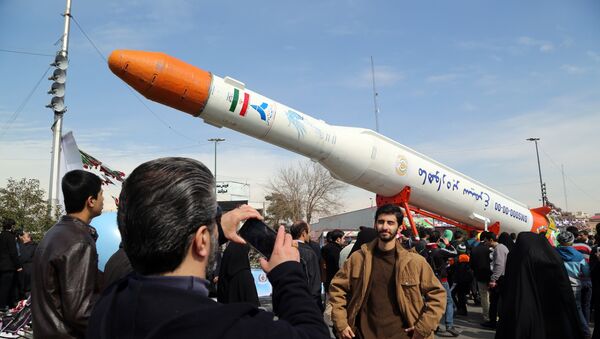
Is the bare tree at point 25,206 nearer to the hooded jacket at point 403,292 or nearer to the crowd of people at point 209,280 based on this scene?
the crowd of people at point 209,280

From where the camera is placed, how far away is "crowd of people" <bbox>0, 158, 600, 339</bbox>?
1124 millimetres

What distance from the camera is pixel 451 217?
1297 cm

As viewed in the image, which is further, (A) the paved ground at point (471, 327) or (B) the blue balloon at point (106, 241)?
(A) the paved ground at point (471, 327)

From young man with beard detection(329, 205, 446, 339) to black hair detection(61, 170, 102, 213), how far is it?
2.13 metres

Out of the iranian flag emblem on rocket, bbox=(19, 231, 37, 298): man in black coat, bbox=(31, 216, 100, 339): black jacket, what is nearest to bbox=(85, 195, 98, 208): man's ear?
bbox=(31, 216, 100, 339): black jacket

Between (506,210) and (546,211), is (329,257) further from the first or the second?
(546,211)

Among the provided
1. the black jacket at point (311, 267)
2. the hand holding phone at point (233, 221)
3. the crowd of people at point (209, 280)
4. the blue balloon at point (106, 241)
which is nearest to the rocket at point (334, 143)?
the blue balloon at point (106, 241)

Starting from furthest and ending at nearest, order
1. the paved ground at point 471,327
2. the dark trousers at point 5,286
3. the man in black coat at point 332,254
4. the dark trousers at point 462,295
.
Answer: the dark trousers at point 462,295, the dark trousers at point 5,286, the man in black coat at point 332,254, the paved ground at point 471,327

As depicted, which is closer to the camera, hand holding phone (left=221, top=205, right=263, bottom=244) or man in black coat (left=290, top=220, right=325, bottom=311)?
hand holding phone (left=221, top=205, right=263, bottom=244)

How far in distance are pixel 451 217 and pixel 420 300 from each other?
9927 millimetres

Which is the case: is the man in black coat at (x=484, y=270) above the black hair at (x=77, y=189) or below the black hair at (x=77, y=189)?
below

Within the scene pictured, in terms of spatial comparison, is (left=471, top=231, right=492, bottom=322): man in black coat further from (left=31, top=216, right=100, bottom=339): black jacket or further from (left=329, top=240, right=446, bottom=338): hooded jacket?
(left=31, top=216, right=100, bottom=339): black jacket

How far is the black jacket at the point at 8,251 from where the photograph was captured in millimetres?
9078

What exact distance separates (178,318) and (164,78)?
7303 mm
